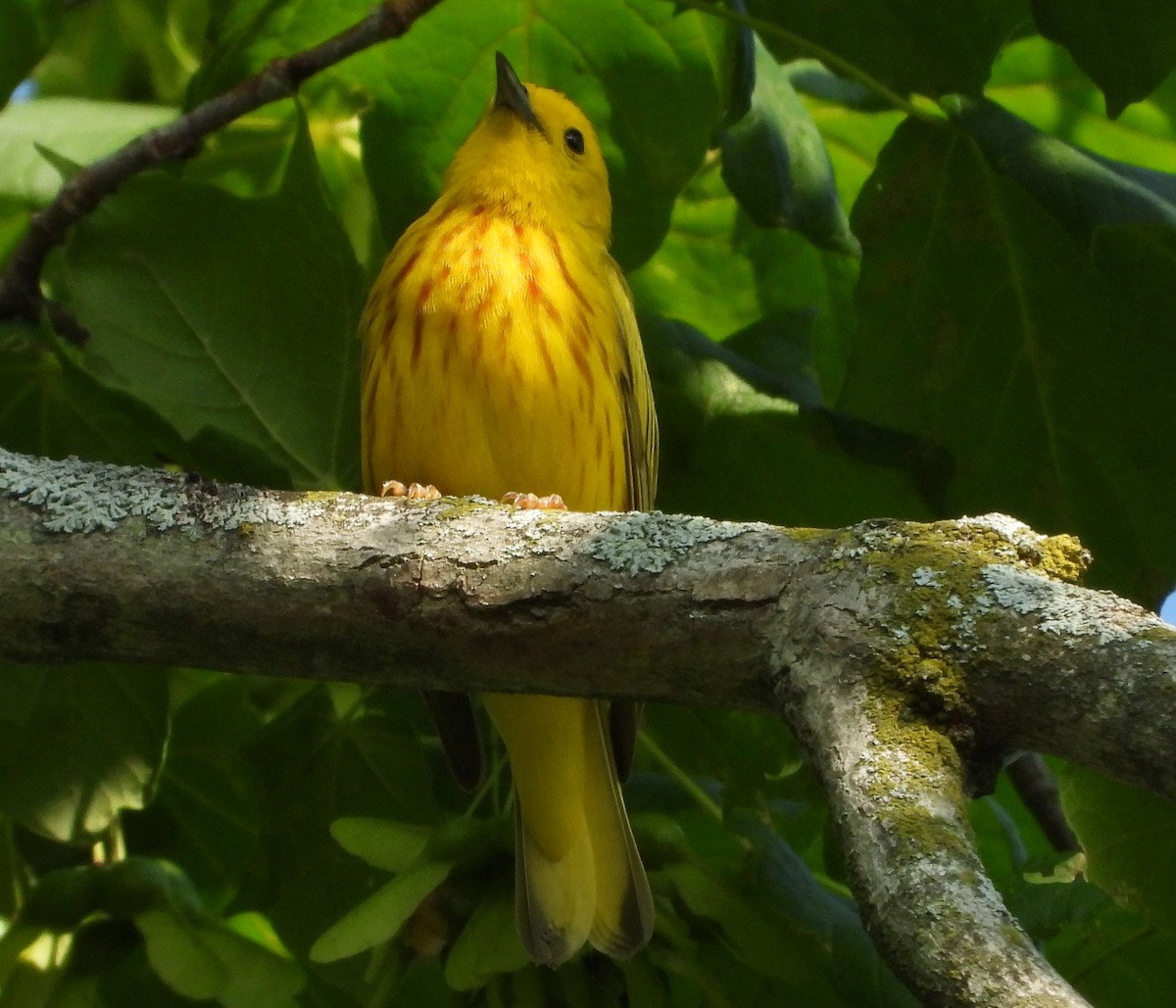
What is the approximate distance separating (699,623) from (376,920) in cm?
67

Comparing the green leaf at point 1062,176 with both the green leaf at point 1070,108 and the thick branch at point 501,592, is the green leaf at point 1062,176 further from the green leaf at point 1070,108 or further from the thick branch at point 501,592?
the thick branch at point 501,592

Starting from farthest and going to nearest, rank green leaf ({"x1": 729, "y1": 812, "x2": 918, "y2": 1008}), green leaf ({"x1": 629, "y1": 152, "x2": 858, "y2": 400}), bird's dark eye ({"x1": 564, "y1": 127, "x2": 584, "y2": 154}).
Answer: green leaf ({"x1": 629, "y1": 152, "x2": 858, "y2": 400}) < bird's dark eye ({"x1": 564, "y1": 127, "x2": 584, "y2": 154}) < green leaf ({"x1": 729, "y1": 812, "x2": 918, "y2": 1008})

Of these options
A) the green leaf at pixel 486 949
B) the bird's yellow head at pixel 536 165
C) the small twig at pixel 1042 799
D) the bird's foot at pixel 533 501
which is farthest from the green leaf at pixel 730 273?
the green leaf at pixel 486 949

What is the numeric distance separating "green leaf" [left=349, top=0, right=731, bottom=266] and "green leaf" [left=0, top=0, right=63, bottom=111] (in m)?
0.58

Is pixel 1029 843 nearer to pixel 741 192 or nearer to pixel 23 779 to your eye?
pixel 741 192

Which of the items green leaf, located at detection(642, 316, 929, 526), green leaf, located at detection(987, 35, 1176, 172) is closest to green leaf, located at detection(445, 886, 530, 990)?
green leaf, located at detection(642, 316, 929, 526)

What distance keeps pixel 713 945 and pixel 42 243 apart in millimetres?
1703

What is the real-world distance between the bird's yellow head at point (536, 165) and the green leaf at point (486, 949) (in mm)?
1695

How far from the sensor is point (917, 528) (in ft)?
5.70

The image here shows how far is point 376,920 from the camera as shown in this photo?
2.08 m

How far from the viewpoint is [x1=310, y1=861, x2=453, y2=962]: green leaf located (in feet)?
6.78

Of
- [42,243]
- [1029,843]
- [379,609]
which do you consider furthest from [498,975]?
Result: [1029,843]

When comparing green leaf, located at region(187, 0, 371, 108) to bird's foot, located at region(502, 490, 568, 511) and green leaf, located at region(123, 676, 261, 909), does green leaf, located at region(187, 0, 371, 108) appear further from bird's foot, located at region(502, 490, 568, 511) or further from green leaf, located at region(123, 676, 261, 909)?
green leaf, located at region(123, 676, 261, 909)

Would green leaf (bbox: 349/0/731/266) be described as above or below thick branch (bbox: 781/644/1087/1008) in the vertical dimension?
above
